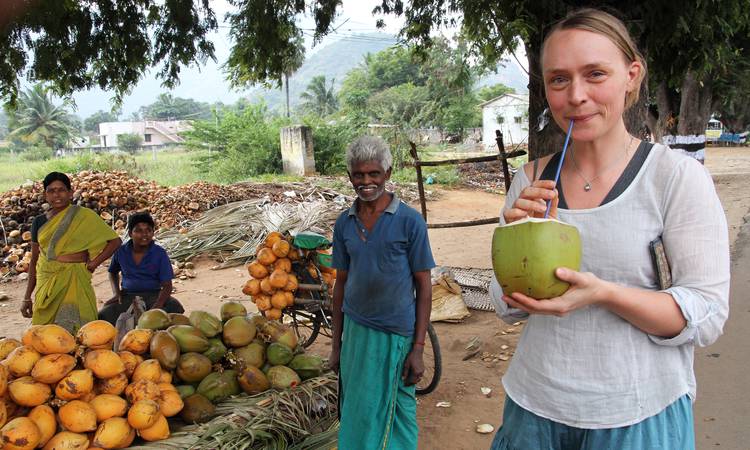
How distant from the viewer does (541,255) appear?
1016 mm

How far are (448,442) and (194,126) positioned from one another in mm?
18548

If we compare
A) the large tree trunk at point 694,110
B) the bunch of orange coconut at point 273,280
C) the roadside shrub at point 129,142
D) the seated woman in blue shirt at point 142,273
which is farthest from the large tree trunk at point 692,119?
the roadside shrub at point 129,142

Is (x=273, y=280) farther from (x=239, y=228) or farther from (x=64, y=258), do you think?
(x=239, y=228)

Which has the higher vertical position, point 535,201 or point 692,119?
point 692,119

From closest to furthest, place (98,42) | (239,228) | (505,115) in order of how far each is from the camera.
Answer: (98,42)
(239,228)
(505,115)

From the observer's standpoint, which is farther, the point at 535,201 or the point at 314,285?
the point at 314,285

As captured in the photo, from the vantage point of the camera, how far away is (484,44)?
4273 millimetres

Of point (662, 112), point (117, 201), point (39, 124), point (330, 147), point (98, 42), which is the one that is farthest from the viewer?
point (39, 124)

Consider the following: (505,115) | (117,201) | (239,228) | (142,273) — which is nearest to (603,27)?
(142,273)

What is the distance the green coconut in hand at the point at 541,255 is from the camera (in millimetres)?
1001

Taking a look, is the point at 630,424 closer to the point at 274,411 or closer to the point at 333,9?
the point at 274,411

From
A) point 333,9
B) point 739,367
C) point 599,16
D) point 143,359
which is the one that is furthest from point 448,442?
point 333,9

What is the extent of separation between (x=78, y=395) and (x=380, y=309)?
3.95 ft

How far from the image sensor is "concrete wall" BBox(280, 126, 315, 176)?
16906mm
